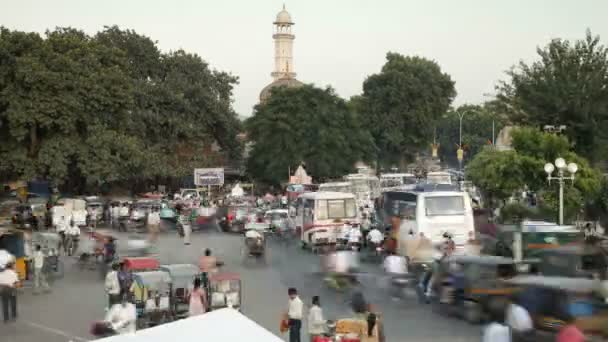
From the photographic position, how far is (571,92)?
128ft

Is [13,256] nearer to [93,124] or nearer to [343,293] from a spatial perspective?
[343,293]

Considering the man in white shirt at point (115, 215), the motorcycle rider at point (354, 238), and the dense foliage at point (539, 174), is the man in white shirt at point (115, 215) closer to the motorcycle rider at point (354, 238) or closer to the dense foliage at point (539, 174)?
the motorcycle rider at point (354, 238)

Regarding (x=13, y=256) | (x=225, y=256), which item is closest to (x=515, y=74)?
(x=225, y=256)

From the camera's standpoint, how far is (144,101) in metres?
57.9

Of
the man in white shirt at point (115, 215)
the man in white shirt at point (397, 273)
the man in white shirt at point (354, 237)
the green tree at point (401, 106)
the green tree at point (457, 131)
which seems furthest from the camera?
the green tree at point (457, 131)

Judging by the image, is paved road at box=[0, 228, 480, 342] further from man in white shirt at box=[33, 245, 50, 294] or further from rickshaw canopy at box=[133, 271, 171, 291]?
rickshaw canopy at box=[133, 271, 171, 291]

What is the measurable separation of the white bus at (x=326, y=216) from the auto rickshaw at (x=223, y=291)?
14084 millimetres

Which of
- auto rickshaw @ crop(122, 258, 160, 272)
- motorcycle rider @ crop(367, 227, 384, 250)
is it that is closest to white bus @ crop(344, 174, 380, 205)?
motorcycle rider @ crop(367, 227, 384, 250)

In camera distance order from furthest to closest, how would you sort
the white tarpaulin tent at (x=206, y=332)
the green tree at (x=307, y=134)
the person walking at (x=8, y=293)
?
1. the green tree at (x=307, y=134)
2. the person walking at (x=8, y=293)
3. the white tarpaulin tent at (x=206, y=332)

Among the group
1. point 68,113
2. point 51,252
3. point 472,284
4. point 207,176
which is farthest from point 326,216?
point 207,176

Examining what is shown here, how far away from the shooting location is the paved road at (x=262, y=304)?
17.0 meters

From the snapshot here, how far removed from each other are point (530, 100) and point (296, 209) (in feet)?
40.7

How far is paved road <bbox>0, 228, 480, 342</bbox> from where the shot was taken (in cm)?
1695

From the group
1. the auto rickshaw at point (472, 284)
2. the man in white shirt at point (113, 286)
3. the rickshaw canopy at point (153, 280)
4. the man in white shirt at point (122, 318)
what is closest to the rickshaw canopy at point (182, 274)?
the rickshaw canopy at point (153, 280)
